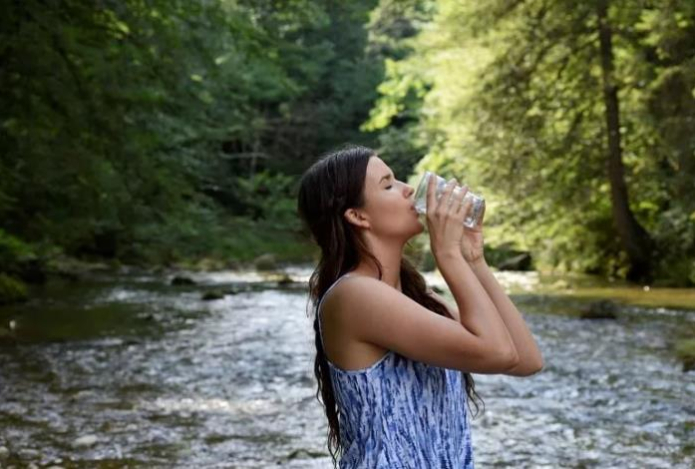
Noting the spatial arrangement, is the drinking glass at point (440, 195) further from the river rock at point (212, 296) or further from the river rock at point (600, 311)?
the river rock at point (212, 296)

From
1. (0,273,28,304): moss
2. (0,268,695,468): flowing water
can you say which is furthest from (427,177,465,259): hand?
(0,273,28,304): moss

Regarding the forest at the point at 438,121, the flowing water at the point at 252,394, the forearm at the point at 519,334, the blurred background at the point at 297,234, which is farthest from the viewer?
the forest at the point at 438,121

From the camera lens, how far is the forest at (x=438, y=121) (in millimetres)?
12930

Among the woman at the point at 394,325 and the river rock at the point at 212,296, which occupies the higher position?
the woman at the point at 394,325

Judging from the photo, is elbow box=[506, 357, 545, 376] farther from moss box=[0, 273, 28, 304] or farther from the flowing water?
moss box=[0, 273, 28, 304]

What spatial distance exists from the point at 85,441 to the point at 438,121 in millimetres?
17325

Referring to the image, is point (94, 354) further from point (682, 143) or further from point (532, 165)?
point (532, 165)

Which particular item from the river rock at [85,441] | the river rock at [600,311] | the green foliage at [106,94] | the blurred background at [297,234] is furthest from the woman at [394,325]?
the river rock at [600,311]

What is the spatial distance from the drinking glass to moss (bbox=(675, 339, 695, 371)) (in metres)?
7.36

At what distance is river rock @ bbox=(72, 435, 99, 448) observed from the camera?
21.0 ft

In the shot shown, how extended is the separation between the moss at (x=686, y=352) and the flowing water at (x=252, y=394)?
0.42 feet

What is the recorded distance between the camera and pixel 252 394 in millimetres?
8484

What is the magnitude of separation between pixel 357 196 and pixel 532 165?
18.4m

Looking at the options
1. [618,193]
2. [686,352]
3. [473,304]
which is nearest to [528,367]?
[473,304]
